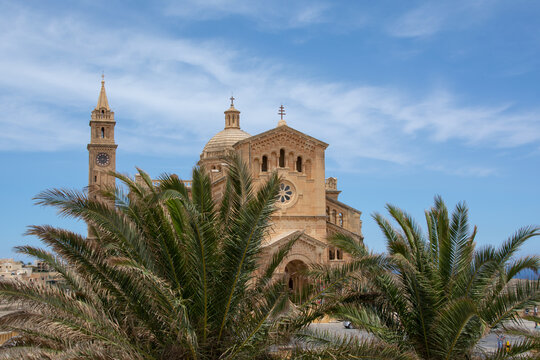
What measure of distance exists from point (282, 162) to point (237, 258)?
116 ft

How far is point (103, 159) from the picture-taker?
245ft

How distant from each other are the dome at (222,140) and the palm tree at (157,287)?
5140 centimetres

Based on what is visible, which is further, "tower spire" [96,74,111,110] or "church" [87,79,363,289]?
"tower spire" [96,74,111,110]

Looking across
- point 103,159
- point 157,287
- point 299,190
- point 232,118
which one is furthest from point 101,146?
point 157,287

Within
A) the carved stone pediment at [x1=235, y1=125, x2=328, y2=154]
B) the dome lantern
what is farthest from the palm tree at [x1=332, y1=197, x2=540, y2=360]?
the dome lantern

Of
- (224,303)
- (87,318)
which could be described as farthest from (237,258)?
(87,318)

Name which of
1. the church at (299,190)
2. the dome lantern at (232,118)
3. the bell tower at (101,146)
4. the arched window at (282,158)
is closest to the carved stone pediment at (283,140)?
the church at (299,190)

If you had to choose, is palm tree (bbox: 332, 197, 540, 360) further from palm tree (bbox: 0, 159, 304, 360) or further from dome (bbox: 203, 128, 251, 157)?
dome (bbox: 203, 128, 251, 157)

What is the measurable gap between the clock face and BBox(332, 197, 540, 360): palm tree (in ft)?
204

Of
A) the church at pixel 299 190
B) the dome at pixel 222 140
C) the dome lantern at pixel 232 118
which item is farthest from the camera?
the dome lantern at pixel 232 118

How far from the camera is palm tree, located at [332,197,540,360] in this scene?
13.6 meters

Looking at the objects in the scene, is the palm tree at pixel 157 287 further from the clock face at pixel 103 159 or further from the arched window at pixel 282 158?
the clock face at pixel 103 159

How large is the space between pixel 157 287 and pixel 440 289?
6.15 meters

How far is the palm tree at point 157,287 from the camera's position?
38.9ft
